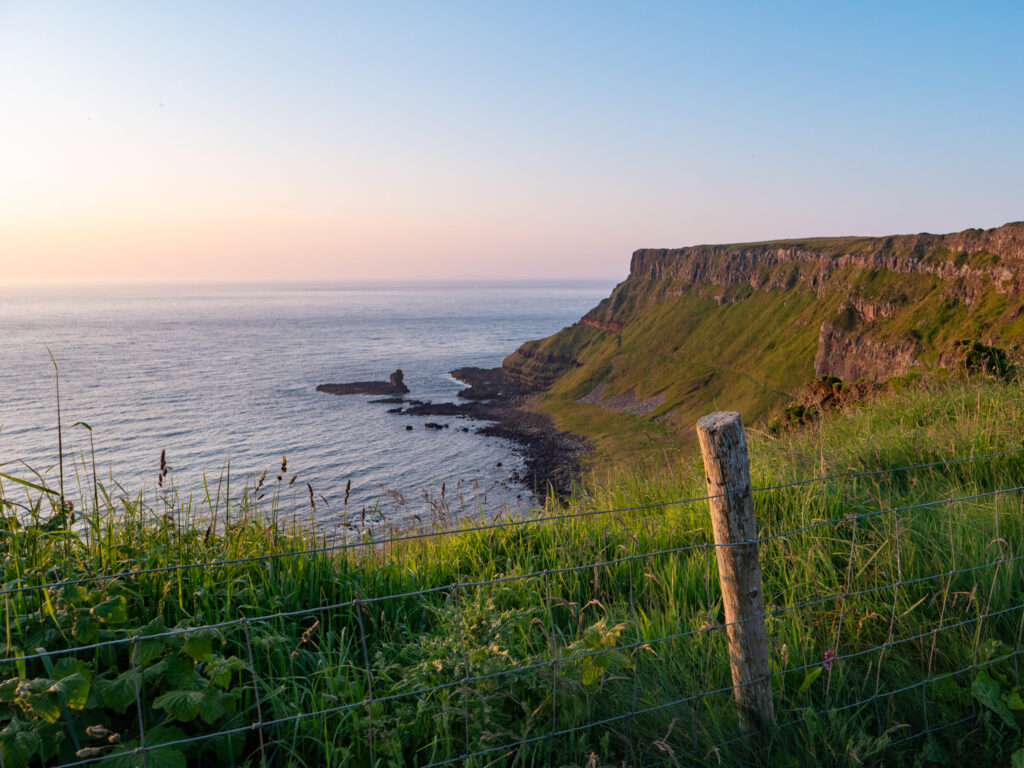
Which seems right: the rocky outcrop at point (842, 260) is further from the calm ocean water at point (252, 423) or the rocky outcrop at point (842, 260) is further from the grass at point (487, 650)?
the grass at point (487, 650)

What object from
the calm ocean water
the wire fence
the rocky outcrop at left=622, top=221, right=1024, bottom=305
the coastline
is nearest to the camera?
the wire fence

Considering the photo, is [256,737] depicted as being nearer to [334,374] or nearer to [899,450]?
[899,450]

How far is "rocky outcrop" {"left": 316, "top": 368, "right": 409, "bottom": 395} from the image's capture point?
4336 inches

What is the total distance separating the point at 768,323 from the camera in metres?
112

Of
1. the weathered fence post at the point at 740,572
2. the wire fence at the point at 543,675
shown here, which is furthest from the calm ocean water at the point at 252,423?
the weathered fence post at the point at 740,572

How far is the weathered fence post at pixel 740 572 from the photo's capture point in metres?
→ 3.54

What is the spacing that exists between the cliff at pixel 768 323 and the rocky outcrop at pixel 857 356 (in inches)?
7.3

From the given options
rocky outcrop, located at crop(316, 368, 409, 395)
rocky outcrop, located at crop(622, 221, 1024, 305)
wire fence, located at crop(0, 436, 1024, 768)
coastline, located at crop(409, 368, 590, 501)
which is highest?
rocky outcrop, located at crop(622, 221, 1024, 305)

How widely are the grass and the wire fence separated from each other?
18 millimetres

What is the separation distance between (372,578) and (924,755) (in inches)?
151

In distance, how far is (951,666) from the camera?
4008mm

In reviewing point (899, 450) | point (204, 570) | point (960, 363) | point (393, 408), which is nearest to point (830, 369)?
point (393, 408)

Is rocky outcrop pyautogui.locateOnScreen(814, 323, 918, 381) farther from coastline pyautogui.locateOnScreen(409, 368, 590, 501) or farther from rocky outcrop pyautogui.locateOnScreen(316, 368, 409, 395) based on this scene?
rocky outcrop pyautogui.locateOnScreen(316, 368, 409, 395)

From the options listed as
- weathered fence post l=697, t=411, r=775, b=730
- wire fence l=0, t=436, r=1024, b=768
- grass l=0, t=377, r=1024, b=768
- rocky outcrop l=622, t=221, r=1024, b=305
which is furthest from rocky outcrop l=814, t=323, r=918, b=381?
weathered fence post l=697, t=411, r=775, b=730
